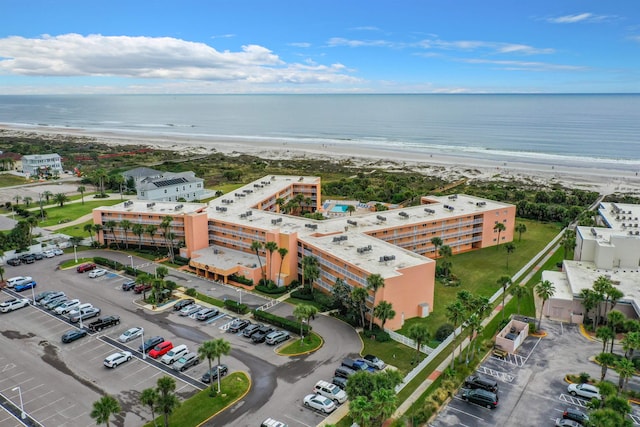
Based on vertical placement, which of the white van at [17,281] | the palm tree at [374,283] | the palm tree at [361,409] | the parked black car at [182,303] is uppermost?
the palm tree at [374,283]

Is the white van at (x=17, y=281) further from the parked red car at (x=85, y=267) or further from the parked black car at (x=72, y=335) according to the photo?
the parked black car at (x=72, y=335)

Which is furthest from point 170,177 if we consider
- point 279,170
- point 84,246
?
point 279,170

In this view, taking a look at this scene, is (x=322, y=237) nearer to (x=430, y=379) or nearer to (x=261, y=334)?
(x=261, y=334)

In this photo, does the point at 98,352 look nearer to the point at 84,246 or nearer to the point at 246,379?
the point at 246,379

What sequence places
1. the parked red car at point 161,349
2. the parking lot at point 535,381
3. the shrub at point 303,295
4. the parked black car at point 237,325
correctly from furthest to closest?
the shrub at point 303,295
the parked black car at point 237,325
the parked red car at point 161,349
the parking lot at point 535,381

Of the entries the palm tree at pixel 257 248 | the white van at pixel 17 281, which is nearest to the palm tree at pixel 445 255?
the palm tree at pixel 257 248

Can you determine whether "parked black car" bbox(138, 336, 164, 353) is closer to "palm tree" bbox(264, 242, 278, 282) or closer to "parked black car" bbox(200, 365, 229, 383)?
"parked black car" bbox(200, 365, 229, 383)
